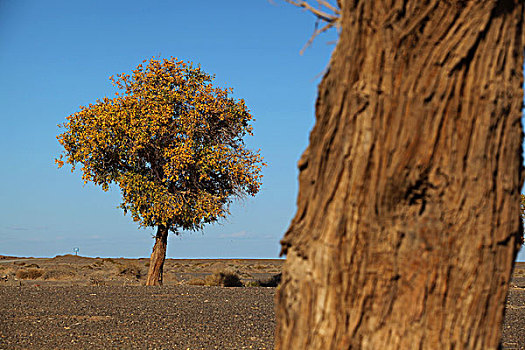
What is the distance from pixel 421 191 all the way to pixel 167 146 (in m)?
17.7

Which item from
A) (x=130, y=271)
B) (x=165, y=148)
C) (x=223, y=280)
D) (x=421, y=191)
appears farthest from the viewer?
(x=130, y=271)

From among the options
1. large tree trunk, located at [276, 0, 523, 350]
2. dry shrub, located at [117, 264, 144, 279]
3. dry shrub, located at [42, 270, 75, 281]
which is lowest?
dry shrub, located at [42, 270, 75, 281]

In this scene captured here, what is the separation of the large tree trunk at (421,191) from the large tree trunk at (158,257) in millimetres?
18451

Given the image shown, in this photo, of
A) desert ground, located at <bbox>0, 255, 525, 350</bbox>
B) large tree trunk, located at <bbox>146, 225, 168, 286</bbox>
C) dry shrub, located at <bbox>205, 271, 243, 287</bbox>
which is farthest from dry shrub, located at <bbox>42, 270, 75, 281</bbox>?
desert ground, located at <bbox>0, 255, 525, 350</bbox>

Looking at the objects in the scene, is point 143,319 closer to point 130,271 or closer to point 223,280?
point 223,280

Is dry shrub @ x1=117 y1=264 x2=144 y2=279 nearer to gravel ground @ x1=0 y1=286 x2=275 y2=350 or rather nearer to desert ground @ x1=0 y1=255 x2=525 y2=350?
desert ground @ x1=0 y1=255 x2=525 y2=350

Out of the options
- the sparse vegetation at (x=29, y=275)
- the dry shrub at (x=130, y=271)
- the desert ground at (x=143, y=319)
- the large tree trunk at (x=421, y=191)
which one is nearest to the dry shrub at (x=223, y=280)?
the desert ground at (x=143, y=319)

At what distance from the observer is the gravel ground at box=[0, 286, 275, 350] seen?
31.8 ft

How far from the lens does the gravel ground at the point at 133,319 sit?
9695mm

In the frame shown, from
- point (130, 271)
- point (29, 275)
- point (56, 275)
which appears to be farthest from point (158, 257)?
point (29, 275)

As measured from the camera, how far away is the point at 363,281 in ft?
11.2

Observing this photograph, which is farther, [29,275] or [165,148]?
[29,275]

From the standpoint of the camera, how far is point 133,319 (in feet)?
40.2

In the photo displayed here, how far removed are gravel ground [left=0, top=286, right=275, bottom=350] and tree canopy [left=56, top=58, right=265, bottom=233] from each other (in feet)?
10.9
